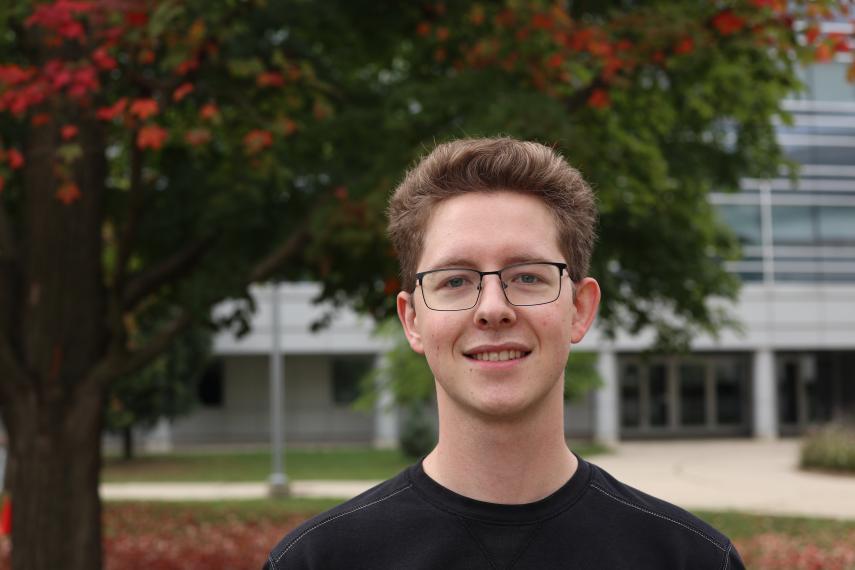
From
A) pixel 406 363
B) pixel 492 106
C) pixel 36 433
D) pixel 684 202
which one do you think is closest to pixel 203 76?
pixel 492 106

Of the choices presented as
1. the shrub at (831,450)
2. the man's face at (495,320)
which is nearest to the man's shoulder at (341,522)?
the man's face at (495,320)

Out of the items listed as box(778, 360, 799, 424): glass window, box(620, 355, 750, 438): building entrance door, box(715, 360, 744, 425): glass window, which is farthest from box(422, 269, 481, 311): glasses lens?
box(778, 360, 799, 424): glass window

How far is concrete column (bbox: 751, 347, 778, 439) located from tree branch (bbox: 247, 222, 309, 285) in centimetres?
2680

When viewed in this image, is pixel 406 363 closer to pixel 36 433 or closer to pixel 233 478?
pixel 233 478

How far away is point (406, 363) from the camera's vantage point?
69.4 feet

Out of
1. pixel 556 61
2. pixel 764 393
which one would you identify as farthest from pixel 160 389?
pixel 556 61

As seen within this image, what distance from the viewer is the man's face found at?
6.49 ft

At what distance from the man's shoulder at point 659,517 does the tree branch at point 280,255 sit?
4958mm

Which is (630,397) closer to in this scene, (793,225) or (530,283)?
(793,225)

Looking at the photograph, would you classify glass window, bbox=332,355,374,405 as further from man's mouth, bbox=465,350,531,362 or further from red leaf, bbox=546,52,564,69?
man's mouth, bbox=465,350,531,362

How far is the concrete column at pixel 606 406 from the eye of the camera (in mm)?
30203

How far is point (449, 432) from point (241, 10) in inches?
208

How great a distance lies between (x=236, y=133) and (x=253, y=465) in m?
17.7

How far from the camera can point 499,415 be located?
2010 millimetres
